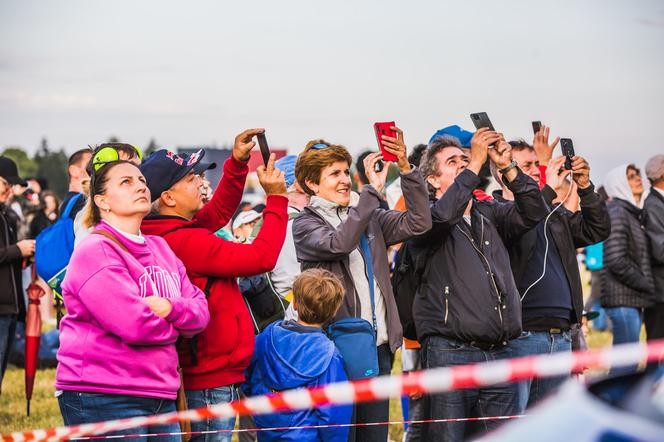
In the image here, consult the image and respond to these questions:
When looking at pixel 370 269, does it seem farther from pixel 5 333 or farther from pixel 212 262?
pixel 5 333

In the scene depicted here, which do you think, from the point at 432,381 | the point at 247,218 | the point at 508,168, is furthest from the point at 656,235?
the point at 432,381

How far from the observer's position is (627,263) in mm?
8008

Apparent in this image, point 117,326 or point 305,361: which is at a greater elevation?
point 117,326

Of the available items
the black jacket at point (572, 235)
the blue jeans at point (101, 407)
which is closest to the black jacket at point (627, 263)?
the black jacket at point (572, 235)

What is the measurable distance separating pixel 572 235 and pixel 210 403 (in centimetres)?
284

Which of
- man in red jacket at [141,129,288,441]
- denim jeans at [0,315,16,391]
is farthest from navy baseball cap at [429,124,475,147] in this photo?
denim jeans at [0,315,16,391]

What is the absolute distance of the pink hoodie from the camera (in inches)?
141

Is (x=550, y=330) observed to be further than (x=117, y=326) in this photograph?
Yes

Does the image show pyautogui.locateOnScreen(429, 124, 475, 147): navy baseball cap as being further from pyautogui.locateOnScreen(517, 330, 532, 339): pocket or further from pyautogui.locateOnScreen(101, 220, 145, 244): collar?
pyautogui.locateOnScreen(101, 220, 145, 244): collar

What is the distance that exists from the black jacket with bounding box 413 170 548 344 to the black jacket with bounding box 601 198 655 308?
3293 mm

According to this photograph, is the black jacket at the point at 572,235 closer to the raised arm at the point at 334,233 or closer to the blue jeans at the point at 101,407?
the raised arm at the point at 334,233

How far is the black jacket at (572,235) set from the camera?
5.43m

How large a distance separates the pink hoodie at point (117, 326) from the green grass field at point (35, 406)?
3761mm

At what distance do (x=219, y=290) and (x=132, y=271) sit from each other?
593 millimetres
